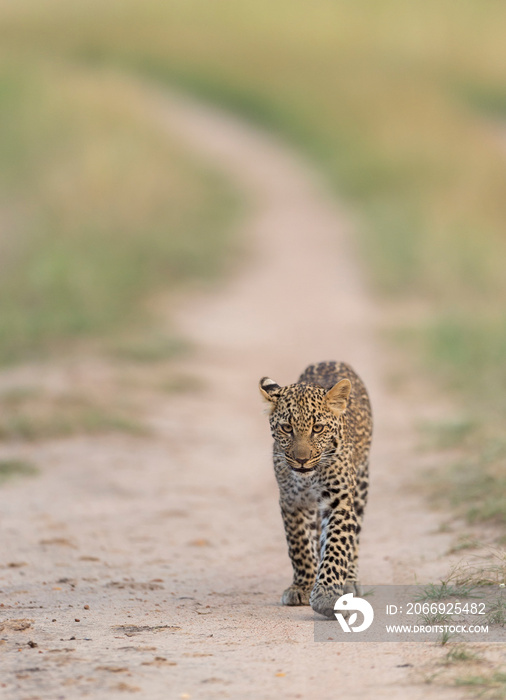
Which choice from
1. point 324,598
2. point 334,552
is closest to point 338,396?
point 334,552

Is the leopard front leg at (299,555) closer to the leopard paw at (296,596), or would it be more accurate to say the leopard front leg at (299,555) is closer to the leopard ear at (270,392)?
the leopard paw at (296,596)

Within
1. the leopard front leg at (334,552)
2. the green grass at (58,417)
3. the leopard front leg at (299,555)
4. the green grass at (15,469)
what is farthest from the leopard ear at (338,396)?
the green grass at (58,417)

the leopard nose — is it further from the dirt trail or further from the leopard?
the dirt trail

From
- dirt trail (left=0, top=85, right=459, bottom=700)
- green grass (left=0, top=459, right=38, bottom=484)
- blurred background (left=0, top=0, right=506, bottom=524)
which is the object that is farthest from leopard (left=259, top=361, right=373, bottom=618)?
green grass (left=0, top=459, right=38, bottom=484)

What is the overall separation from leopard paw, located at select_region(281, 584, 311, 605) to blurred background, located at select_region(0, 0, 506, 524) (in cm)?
157

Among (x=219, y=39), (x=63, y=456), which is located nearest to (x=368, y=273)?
Result: (x=63, y=456)

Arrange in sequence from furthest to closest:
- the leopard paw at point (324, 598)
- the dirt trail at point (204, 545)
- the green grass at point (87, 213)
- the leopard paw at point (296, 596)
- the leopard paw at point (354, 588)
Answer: the green grass at point (87, 213)
the leopard paw at point (296, 596)
the leopard paw at point (354, 588)
the leopard paw at point (324, 598)
the dirt trail at point (204, 545)

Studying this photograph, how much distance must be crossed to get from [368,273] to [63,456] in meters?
9.47

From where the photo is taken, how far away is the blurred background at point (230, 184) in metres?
11.7

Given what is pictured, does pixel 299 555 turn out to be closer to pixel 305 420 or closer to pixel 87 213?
pixel 305 420

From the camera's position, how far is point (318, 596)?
4.90m

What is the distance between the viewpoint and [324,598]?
489 cm

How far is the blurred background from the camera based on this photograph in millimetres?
11734

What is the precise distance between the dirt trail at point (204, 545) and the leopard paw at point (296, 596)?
115 millimetres
